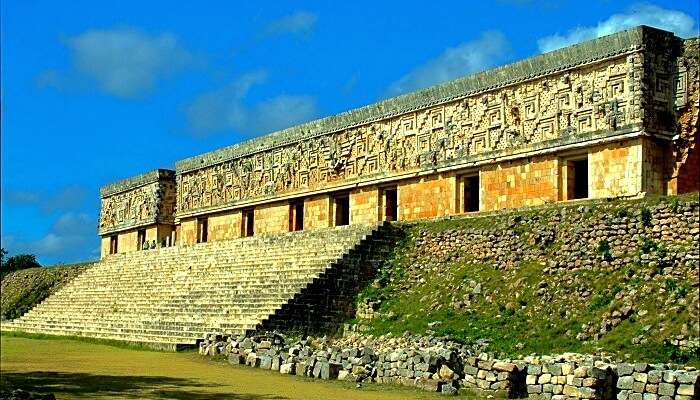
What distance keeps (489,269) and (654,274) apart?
3874 millimetres

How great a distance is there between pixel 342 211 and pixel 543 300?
39.2 feet

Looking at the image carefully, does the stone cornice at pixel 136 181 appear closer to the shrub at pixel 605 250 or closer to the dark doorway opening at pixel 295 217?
the dark doorway opening at pixel 295 217

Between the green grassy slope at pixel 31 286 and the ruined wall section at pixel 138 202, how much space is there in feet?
13.4

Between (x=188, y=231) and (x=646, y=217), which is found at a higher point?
(x=188, y=231)

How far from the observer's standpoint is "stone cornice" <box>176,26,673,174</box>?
17.6 meters

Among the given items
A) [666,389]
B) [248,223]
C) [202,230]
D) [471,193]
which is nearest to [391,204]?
[471,193]

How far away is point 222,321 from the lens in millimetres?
17875

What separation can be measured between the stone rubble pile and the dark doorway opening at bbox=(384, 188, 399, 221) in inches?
340

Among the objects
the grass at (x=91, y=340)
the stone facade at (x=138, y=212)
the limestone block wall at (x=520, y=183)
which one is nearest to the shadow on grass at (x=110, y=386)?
the grass at (x=91, y=340)

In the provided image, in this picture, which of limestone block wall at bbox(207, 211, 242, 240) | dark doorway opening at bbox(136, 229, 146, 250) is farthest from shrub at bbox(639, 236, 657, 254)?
dark doorway opening at bbox(136, 229, 146, 250)

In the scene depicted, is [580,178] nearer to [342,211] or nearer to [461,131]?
[461,131]

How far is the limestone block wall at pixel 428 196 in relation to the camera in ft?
A: 70.4

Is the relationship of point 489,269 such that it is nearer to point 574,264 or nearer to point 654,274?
point 574,264

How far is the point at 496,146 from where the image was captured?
20094 mm
